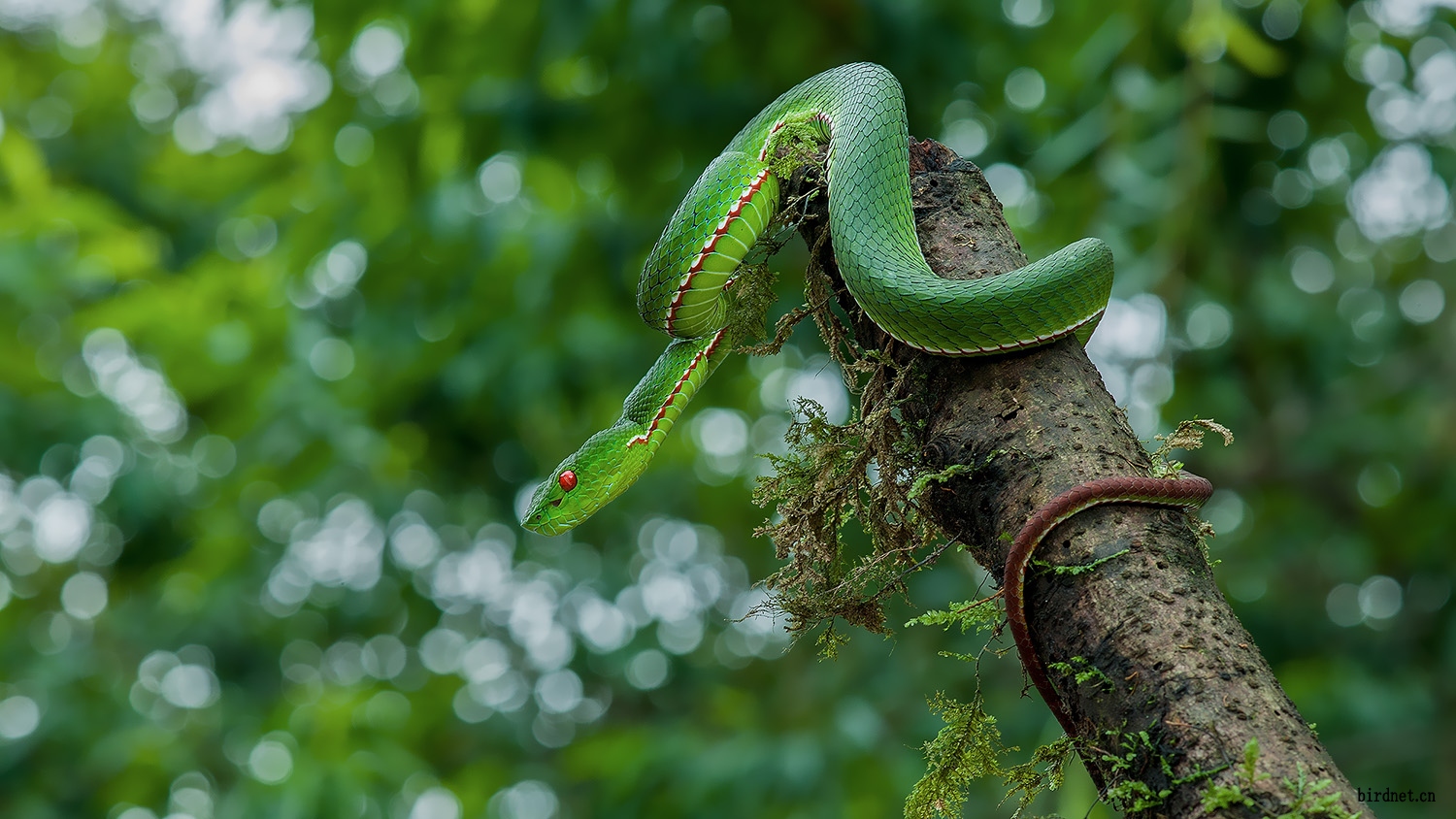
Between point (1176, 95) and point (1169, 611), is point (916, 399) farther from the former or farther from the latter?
point (1176, 95)

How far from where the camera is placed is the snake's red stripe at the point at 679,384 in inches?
116

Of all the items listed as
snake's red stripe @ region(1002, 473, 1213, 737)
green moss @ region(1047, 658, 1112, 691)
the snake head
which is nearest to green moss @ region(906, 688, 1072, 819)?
snake's red stripe @ region(1002, 473, 1213, 737)

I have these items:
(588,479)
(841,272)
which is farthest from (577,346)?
(841,272)

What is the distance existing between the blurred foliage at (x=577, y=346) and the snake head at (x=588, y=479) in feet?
5.36

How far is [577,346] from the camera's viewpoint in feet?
18.4

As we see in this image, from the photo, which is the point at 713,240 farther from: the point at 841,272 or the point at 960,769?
the point at 960,769

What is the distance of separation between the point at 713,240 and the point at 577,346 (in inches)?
127

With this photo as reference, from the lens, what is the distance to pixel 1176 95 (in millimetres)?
4219

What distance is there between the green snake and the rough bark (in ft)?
0.15

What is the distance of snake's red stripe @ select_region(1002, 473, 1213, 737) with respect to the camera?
1.44m

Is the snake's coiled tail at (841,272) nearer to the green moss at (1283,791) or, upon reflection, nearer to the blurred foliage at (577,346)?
the green moss at (1283,791)

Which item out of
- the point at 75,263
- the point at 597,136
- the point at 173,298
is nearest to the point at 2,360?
the point at 75,263

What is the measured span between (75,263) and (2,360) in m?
1.10

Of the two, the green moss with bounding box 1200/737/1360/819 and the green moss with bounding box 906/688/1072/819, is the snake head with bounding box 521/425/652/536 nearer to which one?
the green moss with bounding box 906/688/1072/819
